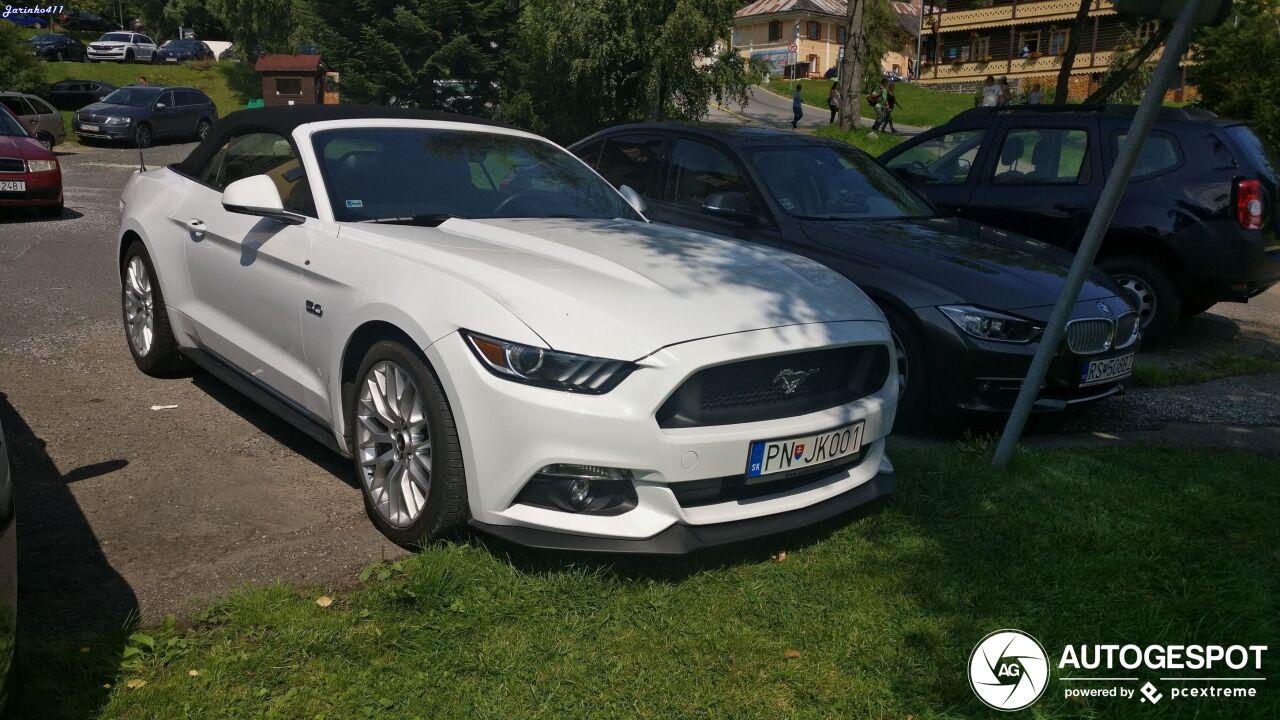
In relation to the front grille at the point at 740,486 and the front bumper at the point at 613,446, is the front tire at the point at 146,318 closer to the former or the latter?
the front bumper at the point at 613,446

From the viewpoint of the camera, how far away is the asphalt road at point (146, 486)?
148 inches

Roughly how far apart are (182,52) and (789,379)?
5641 centimetres

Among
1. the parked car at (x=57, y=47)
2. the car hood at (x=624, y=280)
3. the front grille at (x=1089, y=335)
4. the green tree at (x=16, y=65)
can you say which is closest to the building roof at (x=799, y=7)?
the parked car at (x=57, y=47)

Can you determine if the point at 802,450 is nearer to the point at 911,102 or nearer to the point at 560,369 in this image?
the point at 560,369

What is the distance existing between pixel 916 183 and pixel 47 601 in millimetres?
7194

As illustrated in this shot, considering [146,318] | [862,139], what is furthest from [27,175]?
[862,139]

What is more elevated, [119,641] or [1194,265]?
[1194,265]

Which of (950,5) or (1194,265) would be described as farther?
(950,5)

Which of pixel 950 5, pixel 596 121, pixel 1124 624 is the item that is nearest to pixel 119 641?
pixel 1124 624

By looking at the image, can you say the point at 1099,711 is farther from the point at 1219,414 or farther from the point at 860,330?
the point at 1219,414

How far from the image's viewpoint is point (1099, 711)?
311cm

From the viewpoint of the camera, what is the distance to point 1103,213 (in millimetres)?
4629

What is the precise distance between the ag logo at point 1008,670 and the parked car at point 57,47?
52.1m

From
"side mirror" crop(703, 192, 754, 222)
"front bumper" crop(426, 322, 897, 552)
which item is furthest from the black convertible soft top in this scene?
"front bumper" crop(426, 322, 897, 552)
